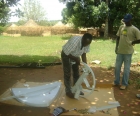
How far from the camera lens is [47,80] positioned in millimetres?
7129

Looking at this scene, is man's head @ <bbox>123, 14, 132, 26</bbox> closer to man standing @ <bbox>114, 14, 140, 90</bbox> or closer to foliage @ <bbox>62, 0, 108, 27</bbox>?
man standing @ <bbox>114, 14, 140, 90</bbox>

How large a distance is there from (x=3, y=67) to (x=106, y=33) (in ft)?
50.2

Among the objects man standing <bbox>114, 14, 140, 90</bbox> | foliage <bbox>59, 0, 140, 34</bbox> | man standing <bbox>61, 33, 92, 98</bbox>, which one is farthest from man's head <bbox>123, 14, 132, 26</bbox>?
foliage <bbox>59, 0, 140, 34</bbox>

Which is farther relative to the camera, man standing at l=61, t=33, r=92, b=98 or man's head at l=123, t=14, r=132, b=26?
man's head at l=123, t=14, r=132, b=26

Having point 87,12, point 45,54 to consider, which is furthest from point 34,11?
point 45,54

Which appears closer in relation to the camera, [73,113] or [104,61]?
[73,113]

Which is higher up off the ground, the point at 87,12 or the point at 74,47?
the point at 87,12

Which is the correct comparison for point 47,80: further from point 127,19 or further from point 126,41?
point 127,19

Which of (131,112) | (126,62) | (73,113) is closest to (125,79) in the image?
(126,62)

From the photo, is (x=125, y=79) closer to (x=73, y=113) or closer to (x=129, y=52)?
(x=129, y=52)

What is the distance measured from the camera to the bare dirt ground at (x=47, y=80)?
15.2 feet

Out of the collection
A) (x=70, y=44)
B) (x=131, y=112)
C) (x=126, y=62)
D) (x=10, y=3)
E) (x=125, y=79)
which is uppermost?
(x=10, y=3)

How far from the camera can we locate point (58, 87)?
5.75 metres

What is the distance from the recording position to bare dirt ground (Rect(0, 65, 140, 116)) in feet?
15.2
